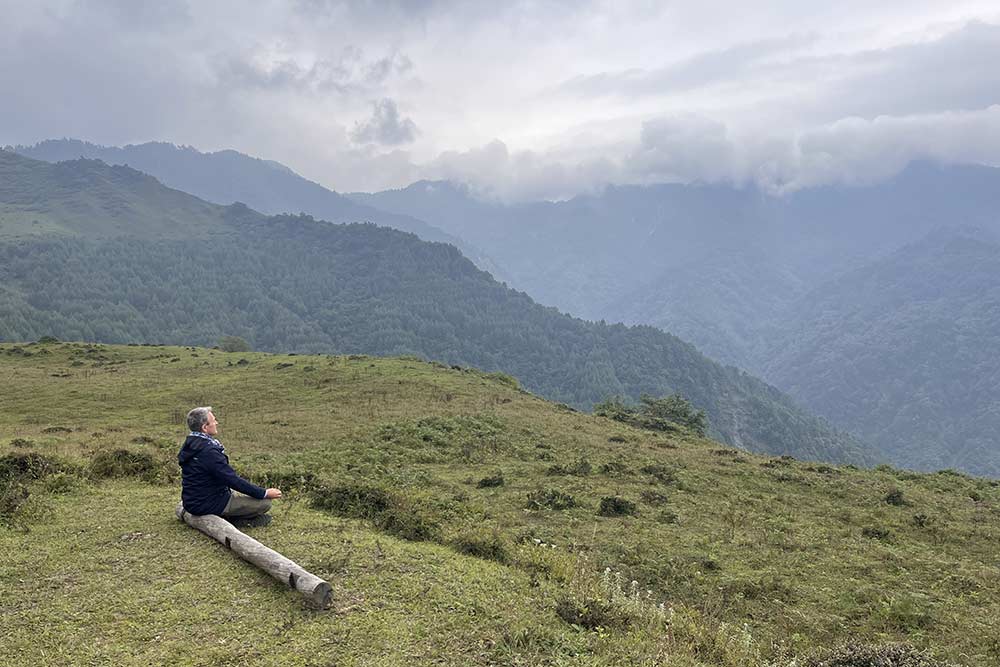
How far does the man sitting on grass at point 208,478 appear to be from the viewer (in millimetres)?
11469

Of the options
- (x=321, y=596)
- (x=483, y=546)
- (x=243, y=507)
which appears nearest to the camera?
(x=321, y=596)

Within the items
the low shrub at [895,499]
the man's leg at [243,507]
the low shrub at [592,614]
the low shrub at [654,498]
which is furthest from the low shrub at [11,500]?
the low shrub at [895,499]

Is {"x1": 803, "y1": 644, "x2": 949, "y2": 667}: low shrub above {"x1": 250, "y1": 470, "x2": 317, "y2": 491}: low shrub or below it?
below

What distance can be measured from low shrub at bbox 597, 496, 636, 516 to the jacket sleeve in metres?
12.4

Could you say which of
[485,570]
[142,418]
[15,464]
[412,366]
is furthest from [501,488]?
[412,366]

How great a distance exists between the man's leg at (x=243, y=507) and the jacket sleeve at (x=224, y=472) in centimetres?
64

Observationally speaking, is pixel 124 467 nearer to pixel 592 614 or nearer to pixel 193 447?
pixel 193 447

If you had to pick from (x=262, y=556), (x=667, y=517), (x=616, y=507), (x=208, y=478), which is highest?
(x=208, y=478)

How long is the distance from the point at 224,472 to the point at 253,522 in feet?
5.78

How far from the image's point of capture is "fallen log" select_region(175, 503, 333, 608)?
9.18 meters

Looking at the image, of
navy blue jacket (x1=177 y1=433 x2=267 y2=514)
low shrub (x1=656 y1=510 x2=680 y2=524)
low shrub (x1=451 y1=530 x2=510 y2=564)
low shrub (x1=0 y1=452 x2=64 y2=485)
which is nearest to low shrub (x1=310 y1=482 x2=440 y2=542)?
low shrub (x1=451 y1=530 x2=510 y2=564)

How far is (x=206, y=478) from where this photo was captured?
11609 mm

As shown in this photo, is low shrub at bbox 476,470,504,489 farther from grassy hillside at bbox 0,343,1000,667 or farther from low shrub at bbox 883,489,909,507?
low shrub at bbox 883,489,909,507

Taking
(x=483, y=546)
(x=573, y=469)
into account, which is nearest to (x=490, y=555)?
(x=483, y=546)
